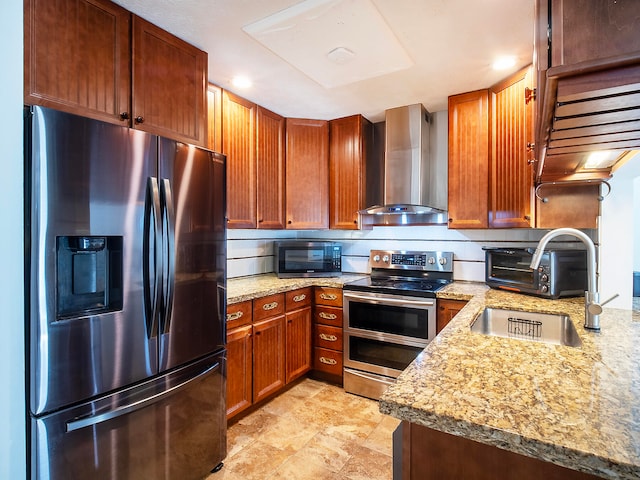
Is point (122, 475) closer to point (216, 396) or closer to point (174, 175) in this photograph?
point (216, 396)

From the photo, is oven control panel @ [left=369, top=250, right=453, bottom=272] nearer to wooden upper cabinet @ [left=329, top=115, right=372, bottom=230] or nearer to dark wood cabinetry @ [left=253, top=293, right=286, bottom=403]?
wooden upper cabinet @ [left=329, top=115, right=372, bottom=230]

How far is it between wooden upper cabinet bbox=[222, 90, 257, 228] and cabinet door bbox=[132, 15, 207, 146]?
0.54 metres

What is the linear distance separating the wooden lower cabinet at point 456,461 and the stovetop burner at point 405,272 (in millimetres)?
1729

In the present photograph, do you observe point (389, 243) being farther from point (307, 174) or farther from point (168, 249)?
point (168, 249)

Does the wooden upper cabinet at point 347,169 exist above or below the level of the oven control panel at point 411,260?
above

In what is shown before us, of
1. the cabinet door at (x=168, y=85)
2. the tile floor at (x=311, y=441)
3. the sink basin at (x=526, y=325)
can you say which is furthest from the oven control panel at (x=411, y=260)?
the cabinet door at (x=168, y=85)

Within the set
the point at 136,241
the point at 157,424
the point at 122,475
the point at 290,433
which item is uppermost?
the point at 136,241

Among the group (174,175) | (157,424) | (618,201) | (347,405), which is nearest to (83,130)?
(174,175)

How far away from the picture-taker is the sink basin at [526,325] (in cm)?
170

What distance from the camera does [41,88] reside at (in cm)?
129

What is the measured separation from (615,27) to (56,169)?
1.61m

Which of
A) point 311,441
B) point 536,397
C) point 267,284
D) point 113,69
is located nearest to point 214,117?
point 113,69

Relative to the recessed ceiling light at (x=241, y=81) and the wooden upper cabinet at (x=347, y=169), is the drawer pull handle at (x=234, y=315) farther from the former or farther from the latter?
the recessed ceiling light at (x=241, y=81)

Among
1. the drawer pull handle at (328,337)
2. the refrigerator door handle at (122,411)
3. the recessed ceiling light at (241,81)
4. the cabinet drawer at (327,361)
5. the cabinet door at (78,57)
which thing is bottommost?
the cabinet drawer at (327,361)
